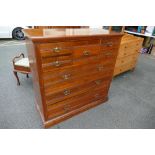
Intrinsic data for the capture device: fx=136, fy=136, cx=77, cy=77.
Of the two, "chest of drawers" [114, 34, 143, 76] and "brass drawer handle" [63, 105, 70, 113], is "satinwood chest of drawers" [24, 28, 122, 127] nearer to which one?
"brass drawer handle" [63, 105, 70, 113]

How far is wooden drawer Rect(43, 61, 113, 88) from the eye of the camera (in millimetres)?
1368

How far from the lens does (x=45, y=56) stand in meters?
1.22

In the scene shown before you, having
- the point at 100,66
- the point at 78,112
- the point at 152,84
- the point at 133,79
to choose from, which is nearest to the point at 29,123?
the point at 78,112

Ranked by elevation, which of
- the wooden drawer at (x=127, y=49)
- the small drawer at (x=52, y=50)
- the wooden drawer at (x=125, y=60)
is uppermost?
the small drawer at (x=52, y=50)

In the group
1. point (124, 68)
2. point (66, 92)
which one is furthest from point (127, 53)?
point (66, 92)

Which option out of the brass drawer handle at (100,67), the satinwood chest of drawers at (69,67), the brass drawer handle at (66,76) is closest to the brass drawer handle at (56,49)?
the satinwood chest of drawers at (69,67)

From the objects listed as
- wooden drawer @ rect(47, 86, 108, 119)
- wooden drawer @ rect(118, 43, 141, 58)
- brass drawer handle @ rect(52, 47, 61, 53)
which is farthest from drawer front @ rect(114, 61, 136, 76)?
brass drawer handle @ rect(52, 47, 61, 53)

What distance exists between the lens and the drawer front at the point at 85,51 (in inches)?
54.0

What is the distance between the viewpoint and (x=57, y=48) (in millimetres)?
1234

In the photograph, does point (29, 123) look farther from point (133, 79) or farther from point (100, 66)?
point (133, 79)

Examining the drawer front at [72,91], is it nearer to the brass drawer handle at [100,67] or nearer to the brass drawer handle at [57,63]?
the brass drawer handle at [100,67]

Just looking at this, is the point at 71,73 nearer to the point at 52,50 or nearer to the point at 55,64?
the point at 55,64

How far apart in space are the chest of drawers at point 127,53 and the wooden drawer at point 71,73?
977 mm

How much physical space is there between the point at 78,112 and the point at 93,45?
3.15 ft
